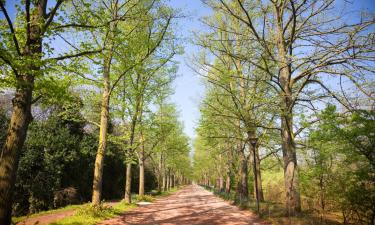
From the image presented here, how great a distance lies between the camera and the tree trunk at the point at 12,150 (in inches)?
242

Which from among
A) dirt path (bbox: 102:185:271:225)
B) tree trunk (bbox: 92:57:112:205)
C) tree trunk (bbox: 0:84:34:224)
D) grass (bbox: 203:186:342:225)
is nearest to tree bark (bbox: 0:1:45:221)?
tree trunk (bbox: 0:84:34:224)

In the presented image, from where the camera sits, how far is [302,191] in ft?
36.0

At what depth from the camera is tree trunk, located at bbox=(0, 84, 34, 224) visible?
20.2 ft

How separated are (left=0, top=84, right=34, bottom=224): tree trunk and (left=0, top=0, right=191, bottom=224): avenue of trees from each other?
2 cm

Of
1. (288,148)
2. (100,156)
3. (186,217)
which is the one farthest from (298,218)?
(100,156)

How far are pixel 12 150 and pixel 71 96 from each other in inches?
86.5

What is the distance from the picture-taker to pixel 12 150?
255 inches

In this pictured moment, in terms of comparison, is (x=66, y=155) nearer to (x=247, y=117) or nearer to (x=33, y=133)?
(x=33, y=133)

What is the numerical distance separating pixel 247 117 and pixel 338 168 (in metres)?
5.35

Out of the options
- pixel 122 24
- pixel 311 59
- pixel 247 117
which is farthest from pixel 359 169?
pixel 122 24

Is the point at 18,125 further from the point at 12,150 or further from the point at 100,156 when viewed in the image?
the point at 100,156

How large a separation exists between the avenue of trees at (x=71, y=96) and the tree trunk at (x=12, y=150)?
2 centimetres

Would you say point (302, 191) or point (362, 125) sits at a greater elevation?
point (362, 125)

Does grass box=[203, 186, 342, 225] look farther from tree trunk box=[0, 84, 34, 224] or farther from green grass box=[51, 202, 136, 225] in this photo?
tree trunk box=[0, 84, 34, 224]
